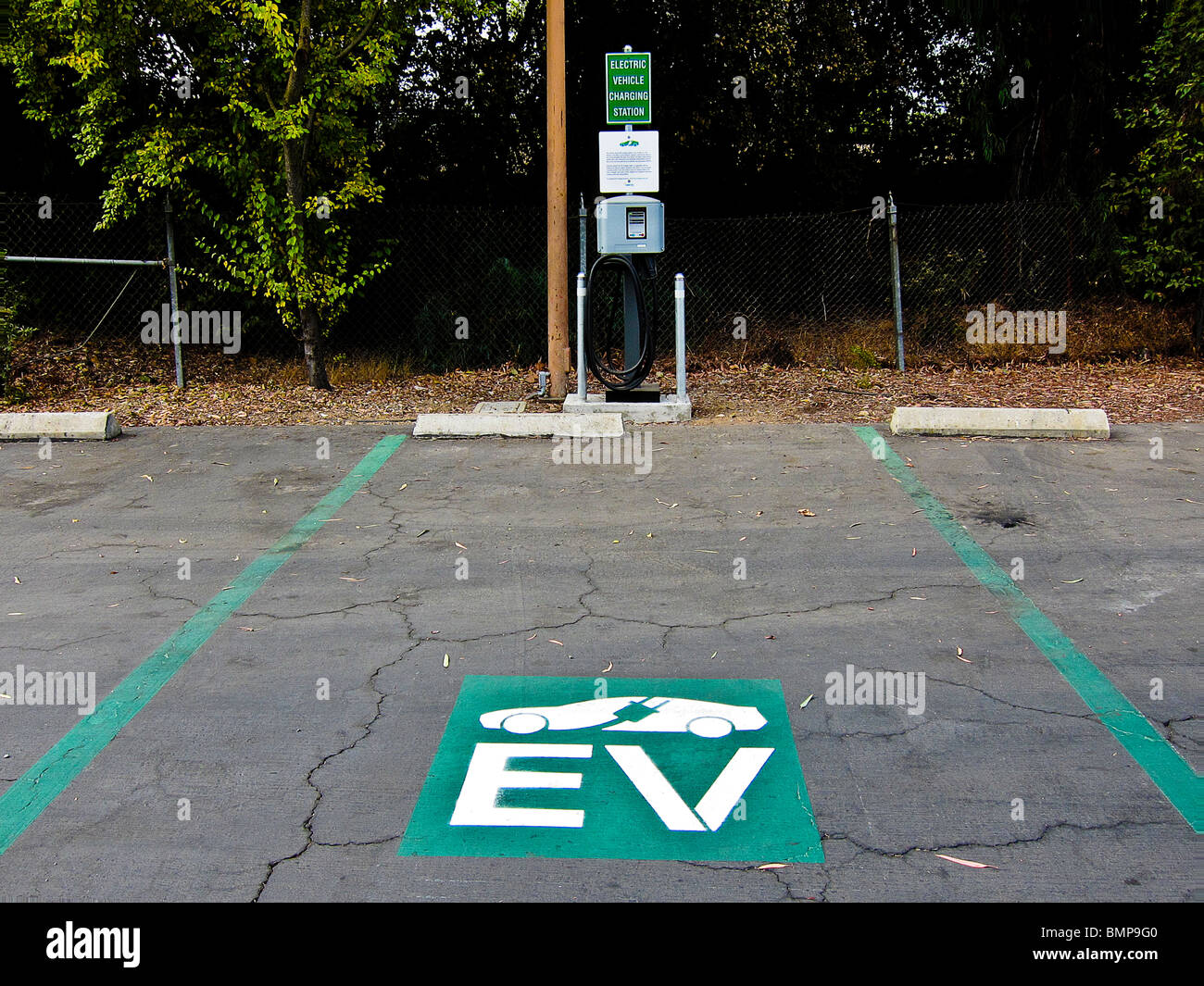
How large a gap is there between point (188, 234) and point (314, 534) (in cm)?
714

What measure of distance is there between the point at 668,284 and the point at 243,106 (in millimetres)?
5628

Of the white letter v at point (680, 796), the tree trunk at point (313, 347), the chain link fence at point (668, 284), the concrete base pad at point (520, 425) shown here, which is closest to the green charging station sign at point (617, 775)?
the white letter v at point (680, 796)

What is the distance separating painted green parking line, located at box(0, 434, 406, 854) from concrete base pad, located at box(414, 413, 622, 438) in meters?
2.34

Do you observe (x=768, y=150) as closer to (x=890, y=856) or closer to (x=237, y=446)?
(x=237, y=446)

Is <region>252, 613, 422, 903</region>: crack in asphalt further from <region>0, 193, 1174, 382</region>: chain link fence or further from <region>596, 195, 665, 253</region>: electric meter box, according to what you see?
<region>0, 193, 1174, 382</region>: chain link fence

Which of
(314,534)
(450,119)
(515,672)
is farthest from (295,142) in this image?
(515,672)

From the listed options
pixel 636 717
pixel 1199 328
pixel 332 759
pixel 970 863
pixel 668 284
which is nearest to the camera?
pixel 970 863

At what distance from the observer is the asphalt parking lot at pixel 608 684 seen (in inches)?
140

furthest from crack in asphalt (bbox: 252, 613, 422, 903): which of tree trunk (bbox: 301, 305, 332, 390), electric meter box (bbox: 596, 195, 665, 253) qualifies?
tree trunk (bbox: 301, 305, 332, 390)

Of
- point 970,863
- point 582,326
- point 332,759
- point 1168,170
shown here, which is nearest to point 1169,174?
point 1168,170

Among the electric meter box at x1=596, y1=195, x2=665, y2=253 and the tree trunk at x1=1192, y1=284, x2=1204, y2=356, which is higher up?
the electric meter box at x1=596, y1=195, x2=665, y2=253

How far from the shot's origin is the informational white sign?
33.1ft

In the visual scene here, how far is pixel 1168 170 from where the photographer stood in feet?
42.4

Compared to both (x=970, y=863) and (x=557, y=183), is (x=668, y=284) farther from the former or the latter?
(x=970, y=863)
